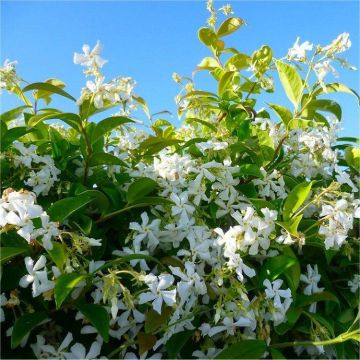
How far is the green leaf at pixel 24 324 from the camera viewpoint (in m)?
1.00

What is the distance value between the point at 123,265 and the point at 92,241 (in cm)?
14

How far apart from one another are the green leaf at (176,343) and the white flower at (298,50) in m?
0.86

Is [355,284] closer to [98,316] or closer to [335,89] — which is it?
[335,89]

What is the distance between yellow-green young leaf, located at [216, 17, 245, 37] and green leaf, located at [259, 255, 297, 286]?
862 millimetres

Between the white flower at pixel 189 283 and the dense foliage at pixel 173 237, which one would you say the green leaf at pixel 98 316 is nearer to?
the dense foliage at pixel 173 237

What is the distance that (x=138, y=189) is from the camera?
1239 mm

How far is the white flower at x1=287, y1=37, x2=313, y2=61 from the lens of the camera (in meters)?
1.49

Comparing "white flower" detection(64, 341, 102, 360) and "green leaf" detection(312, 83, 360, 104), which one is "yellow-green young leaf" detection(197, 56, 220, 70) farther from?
"white flower" detection(64, 341, 102, 360)

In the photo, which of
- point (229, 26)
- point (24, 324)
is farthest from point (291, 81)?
point (24, 324)

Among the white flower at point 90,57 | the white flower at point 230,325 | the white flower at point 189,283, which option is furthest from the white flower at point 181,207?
the white flower at point 90,57

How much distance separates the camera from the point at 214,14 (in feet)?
5.76

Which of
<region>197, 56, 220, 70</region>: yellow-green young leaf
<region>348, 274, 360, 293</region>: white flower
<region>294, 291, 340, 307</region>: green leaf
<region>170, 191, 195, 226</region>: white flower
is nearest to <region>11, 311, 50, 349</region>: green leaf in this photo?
<region>170, 191, 195, 226</region>: white flower

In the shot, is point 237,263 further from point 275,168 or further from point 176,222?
point 275,168

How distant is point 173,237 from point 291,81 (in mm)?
639
